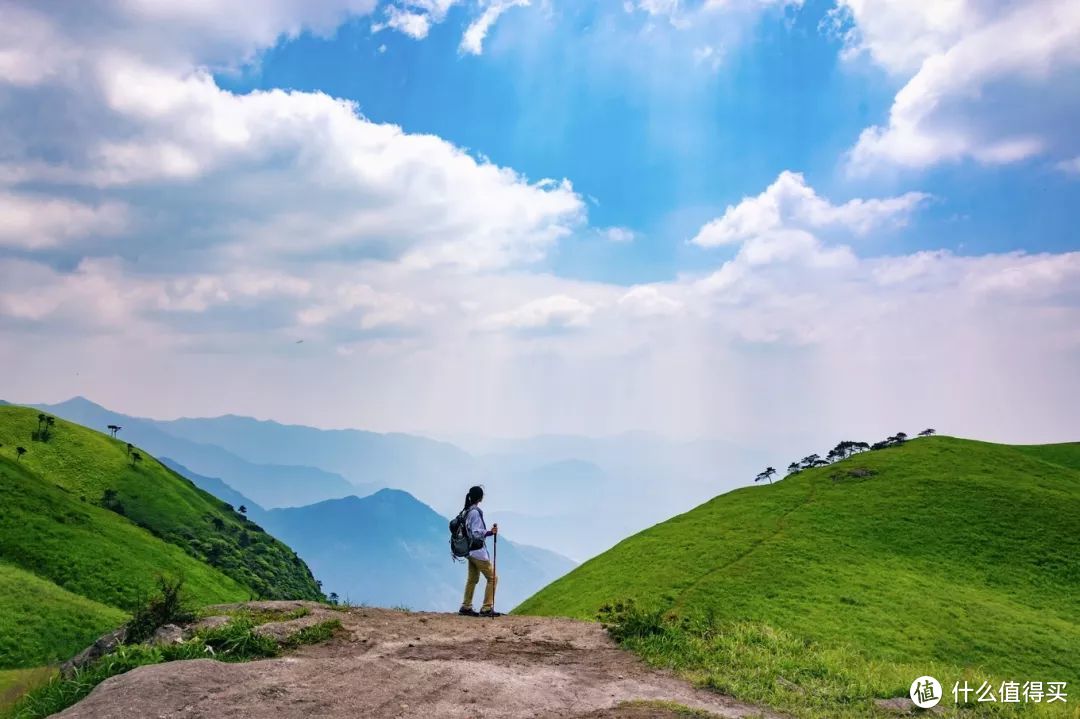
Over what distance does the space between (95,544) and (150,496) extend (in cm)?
3697

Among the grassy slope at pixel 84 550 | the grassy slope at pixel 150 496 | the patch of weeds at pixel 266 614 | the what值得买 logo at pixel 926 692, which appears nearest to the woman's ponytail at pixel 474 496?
the patch of weeds at pixel 266 614

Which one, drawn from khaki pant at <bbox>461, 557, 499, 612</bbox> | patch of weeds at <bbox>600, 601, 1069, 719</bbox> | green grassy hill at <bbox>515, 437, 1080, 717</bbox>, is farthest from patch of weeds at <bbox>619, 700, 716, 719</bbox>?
khaki pant at <bbox>461, 557, 499, 612</bbox>

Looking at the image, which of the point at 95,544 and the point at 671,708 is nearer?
the point at 671,708

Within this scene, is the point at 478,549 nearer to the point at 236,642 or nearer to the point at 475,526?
the point at 475,526

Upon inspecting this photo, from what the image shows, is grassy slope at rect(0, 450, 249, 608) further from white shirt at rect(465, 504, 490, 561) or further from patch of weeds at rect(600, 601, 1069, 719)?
patch of weeds at rect(600, 601, 1069, 719)

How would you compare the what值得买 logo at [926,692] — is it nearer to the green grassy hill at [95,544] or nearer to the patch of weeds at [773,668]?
the patch of weeds at [773,668]

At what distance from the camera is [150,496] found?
9981cm

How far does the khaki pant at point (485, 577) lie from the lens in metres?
23.4

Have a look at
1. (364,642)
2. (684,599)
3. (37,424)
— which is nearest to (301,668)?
(364,642)

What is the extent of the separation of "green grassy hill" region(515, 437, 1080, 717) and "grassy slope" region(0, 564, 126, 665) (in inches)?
1253

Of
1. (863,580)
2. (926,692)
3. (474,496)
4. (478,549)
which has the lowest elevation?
(926,692)

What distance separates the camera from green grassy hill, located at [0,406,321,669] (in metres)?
48.8

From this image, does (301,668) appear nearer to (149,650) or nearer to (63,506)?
(149,650)

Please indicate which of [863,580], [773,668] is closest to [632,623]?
[773,668]
